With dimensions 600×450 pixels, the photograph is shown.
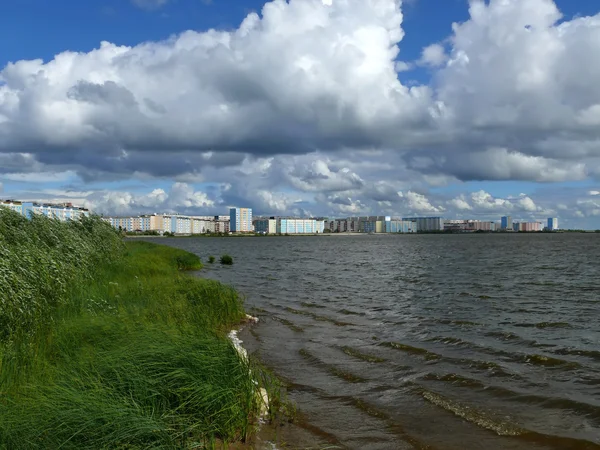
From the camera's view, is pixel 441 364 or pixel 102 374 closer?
pixel 102 374

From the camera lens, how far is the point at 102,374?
8.38 metres

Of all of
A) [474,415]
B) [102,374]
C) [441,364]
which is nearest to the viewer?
[102,374]

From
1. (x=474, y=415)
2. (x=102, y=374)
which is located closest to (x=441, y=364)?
(x=474, y=415)

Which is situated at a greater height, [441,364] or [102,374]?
[102,374]

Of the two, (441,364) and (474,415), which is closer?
(474,415)

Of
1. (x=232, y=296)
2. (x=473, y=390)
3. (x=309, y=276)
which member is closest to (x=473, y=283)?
(x=309, y=276)

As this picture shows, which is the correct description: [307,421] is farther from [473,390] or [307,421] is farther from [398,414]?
[473,390]

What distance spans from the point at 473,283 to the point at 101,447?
3388cm

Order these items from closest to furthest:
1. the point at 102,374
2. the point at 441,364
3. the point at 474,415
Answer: the point at 102,374
the point at 474,415
the point at 441,364

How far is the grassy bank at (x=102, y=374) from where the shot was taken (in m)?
6.37

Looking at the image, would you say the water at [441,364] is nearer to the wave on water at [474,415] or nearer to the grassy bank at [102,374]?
the wave on water at [474,415]

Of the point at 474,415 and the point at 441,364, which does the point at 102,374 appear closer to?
the point at 474,415

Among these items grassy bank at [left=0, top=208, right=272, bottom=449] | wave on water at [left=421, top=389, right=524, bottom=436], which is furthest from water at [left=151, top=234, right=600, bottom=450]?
grassy bank at [left=0, top=208, right=272, bottom=449]

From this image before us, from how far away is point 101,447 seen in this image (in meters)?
6.02
